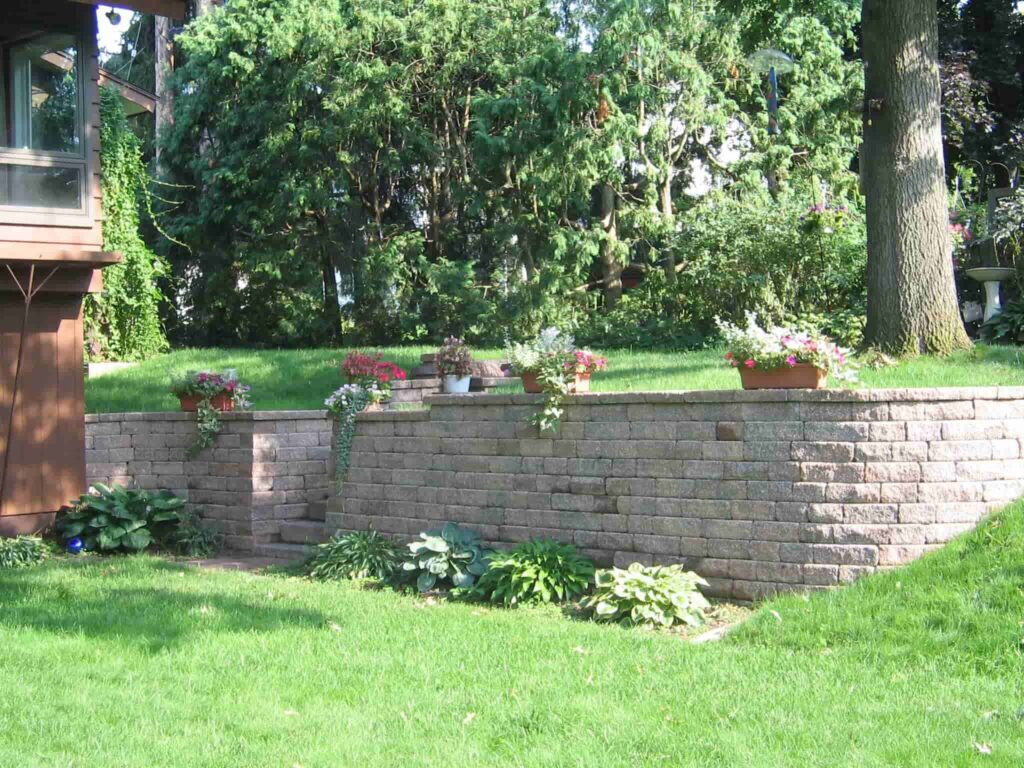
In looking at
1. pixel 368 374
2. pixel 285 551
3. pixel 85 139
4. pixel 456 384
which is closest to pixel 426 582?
pixel 285 551

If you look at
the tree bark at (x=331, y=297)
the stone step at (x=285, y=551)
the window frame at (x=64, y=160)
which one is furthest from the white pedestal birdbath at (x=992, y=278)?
the tree bark at (x=331, y=297)

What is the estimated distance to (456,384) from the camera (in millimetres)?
10891

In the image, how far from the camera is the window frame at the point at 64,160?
1020 centimetres

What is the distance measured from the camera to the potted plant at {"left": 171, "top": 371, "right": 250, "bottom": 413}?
10727 mm

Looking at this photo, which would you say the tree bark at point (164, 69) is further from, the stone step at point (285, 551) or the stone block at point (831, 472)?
the stone block at point (831, 472)

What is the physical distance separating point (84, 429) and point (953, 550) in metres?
8.03

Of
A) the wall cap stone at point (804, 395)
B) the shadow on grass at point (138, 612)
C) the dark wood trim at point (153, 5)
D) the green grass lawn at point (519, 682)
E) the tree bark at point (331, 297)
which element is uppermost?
the dark wood trim at point (153, 5)

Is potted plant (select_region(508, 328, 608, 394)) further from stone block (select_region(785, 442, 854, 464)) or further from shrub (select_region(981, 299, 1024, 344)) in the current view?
shrub (select_region(981, 299, 1024, 344))

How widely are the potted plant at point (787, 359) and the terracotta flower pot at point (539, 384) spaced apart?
1.37 meters

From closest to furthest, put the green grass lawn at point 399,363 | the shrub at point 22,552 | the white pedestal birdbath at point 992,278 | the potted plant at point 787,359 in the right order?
the potted plant at point 787,359 → the green grass lawn at point 399,363 → the shrub at point 22,552 → the white pedestal birdbath at point 992,278

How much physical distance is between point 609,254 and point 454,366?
7.14 metres

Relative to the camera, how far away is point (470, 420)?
868cm

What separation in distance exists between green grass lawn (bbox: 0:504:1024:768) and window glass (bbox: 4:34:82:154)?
5069 mm

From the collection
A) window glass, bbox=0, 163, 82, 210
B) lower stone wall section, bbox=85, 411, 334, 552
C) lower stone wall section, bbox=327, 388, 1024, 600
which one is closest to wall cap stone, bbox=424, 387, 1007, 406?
lower stone wall section, bbox=327, 388, 1024, 600
